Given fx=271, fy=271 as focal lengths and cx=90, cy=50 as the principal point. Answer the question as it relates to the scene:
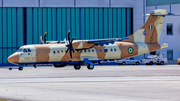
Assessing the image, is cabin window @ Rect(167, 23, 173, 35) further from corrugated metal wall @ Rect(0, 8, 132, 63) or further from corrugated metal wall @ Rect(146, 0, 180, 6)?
corrugated metal wall @ Rect(0, 8, 132, 63)

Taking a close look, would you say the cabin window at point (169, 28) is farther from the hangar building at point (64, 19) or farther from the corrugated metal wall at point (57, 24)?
the corrugated metal wall at point (57, 24)

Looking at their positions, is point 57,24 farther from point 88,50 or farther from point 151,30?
point 151,30

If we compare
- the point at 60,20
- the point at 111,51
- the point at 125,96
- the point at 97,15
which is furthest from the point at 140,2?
the point at 125,96

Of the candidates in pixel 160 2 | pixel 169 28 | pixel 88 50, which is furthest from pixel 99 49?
pixel 169 28

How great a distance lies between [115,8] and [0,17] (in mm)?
27646

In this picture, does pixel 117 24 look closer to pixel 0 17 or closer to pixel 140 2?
pixel 140 2

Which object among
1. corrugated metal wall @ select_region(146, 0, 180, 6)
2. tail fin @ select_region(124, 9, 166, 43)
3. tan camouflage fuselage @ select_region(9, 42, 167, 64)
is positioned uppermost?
corrugated metal wall @ select_region(146, 0, 180, 6)

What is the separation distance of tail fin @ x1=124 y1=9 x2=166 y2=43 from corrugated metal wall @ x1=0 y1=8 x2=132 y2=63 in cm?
2516

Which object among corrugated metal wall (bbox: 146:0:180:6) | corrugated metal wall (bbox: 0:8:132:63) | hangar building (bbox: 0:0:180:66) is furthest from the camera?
corrugated metal wall (bbox: 146:0:180:6)

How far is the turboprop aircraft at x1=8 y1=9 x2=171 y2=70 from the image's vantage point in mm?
35156

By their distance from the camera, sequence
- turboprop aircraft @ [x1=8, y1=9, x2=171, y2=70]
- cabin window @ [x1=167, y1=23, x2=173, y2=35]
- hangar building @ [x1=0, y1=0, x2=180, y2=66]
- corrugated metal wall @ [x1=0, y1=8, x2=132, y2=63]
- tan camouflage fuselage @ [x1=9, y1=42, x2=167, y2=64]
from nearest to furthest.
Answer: tan camouflage fuselage @ [x1=9, y1=42, x2=167, y2=64] < turboprop aircraft @ [x1=8, y1=9, x2=171, y2=70] < hangar building @ [x1=0, y1=0, x2=180, y2=66] < corrugated metal wall @ [x1=0, y1=8, x2=132, y2=63] < cabin window @ [x1=167, y1=23, x2=173, y2=35]

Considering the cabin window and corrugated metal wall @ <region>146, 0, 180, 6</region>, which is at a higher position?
corrugated metal wall @ <region>146, 0, 180, 6</region>

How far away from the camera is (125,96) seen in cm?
1415

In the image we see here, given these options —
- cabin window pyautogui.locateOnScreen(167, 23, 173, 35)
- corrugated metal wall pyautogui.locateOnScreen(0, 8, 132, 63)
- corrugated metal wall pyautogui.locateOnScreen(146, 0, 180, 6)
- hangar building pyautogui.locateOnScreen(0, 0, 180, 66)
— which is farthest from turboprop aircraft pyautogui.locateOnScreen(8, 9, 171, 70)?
cabin window pyautogui.locateOnScreen(167, 23, 173, 35)
